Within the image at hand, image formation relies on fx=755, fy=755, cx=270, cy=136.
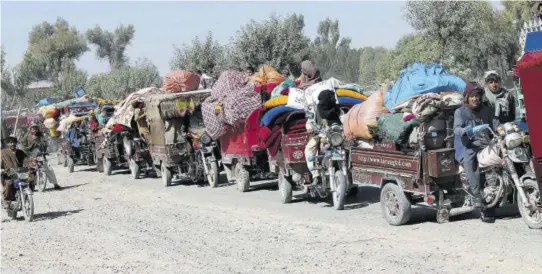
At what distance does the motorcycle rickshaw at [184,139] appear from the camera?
719 inches

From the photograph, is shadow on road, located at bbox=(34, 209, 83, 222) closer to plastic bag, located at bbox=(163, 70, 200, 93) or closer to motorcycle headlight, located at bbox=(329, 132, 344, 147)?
plastic bag, located at bbox=(163, 70, 200, 93)

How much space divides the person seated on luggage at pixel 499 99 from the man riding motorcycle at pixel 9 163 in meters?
9.01

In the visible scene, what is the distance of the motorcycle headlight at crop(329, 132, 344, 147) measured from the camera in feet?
40.0

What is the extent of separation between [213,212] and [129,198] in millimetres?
4356

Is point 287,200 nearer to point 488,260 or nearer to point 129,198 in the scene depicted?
point 129,198

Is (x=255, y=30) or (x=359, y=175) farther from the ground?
(x=255, y=30)

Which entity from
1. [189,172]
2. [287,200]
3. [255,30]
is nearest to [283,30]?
[255,30]

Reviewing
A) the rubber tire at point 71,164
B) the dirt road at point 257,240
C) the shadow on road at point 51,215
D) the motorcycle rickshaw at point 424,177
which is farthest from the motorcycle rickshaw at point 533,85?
the rubber tire at point 71,164

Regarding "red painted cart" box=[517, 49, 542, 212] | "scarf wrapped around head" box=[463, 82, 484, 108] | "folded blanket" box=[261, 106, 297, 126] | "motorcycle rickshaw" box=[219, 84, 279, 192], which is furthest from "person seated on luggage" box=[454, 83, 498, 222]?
"motorcycle rickshaw" box=[219, 84, 279, 192]

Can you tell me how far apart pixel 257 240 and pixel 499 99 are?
3771mm

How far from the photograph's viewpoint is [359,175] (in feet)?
38.4

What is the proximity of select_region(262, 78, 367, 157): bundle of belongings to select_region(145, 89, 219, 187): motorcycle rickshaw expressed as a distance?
3381mm

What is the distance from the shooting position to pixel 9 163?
1452 centimetres

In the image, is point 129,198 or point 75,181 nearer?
point 129,198
